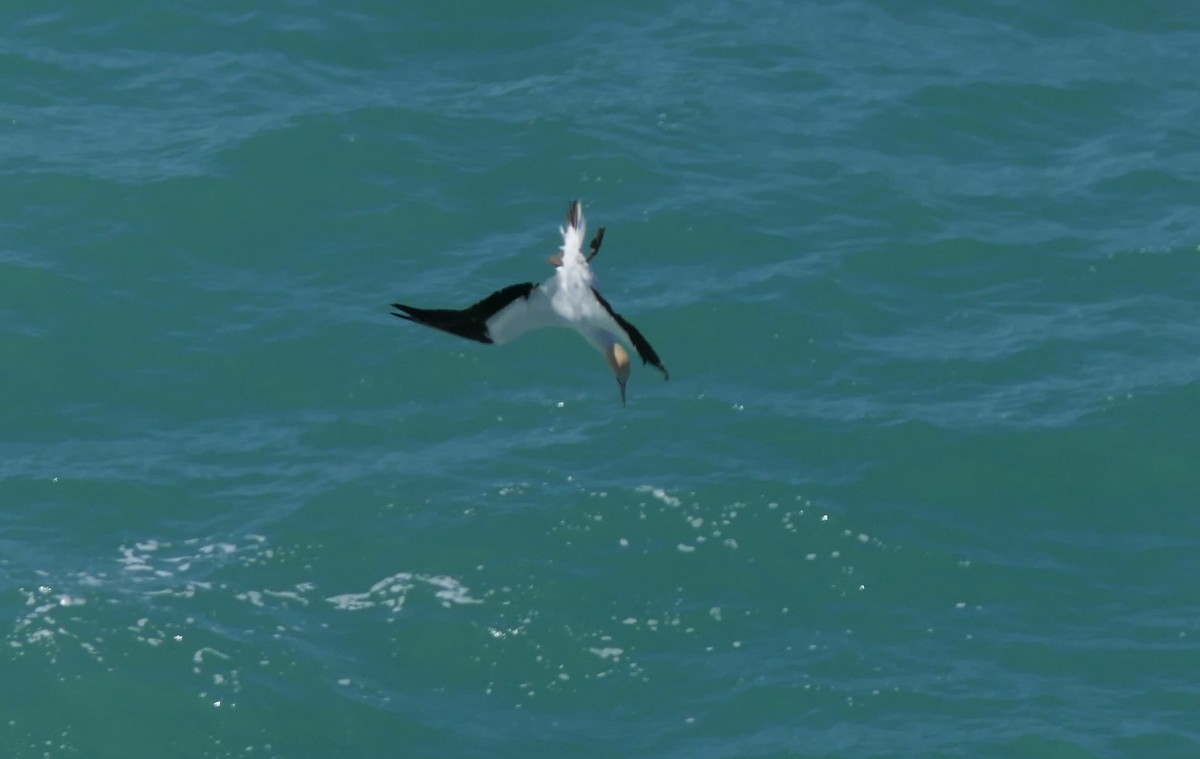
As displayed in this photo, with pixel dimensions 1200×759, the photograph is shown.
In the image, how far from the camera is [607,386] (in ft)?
124

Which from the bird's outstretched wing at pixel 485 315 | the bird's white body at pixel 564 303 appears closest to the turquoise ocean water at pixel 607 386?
the bird's white body at pixel 564 303

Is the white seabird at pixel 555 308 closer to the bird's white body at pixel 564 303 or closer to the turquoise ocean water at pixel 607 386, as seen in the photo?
the bird's white body at pixel 564 303

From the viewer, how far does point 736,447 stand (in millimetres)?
36438

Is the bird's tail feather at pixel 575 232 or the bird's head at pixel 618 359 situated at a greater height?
the bird's tail feather at pixel 575 232

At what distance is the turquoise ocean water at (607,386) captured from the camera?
3281cm

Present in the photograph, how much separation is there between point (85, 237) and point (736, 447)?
12388mm

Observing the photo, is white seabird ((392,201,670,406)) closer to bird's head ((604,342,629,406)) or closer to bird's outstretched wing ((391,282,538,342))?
bird's outstretched wing ((391,282,538,342))

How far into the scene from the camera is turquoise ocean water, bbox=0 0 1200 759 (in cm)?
3281

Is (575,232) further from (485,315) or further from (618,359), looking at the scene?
(618,359)

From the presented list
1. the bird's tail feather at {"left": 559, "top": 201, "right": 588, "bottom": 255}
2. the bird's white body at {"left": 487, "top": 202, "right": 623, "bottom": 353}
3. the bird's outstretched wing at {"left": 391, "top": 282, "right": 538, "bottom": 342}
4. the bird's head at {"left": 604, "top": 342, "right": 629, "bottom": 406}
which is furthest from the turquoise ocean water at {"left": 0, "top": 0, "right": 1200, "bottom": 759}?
the bird's tail feather at {"left": 559, "top": 201, "right": 588, "bottom": 255}

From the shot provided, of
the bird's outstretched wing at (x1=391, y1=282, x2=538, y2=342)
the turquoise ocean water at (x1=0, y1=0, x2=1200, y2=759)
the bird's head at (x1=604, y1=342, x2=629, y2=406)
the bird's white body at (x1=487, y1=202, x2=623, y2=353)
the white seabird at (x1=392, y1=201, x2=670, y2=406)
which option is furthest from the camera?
the turquoise ocean water at (x1=0, y1=0, x2=1200, y2=759)

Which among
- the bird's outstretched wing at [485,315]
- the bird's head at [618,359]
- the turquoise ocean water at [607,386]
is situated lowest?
the bird's outstretched wing at [485,315]

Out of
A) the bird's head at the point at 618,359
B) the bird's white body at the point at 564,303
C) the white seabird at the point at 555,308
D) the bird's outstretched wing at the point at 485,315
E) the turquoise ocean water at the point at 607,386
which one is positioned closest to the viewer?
the bird's outstretched wing at the point at 485,315

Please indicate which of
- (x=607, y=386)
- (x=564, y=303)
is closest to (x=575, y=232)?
(x=564, y=303)
